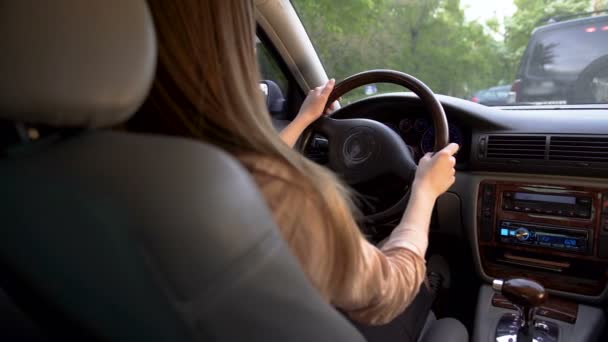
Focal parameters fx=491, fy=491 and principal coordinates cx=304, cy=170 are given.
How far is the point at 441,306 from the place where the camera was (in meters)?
2.39

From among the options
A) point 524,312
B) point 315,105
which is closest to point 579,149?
point 524,312

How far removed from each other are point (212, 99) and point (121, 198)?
0.97 ft

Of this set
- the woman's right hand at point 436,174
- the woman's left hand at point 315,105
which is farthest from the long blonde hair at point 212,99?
the woman's left hand at point 315,105

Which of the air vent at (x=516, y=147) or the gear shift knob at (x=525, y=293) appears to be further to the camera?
the air vent at (x=516, y=147)

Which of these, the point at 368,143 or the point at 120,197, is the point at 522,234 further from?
the point at 120,197

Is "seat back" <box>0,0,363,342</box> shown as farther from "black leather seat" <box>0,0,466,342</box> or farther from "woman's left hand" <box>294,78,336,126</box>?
"woman's left hand" <box>294,78,336,126</box>

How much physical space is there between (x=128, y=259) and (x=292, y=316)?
273mm

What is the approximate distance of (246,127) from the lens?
0.86 metres

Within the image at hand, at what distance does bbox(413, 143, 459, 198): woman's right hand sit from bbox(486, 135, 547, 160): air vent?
777mm

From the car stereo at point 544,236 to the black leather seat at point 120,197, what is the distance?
1.70 metres

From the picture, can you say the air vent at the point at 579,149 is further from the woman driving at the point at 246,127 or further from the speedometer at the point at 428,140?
the woman driving at the point at 246,127

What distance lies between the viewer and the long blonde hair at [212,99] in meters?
0.85

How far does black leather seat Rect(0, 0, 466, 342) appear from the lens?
2.07 ft

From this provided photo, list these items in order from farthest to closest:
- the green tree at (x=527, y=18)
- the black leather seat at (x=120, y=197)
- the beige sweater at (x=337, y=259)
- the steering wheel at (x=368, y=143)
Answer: the green tree at (x=527, y=18) → the steering wheel at (x=368, y=143) → the beige sweater at (x=337, y=259) → the black leather seat at (x=120, y=197)
